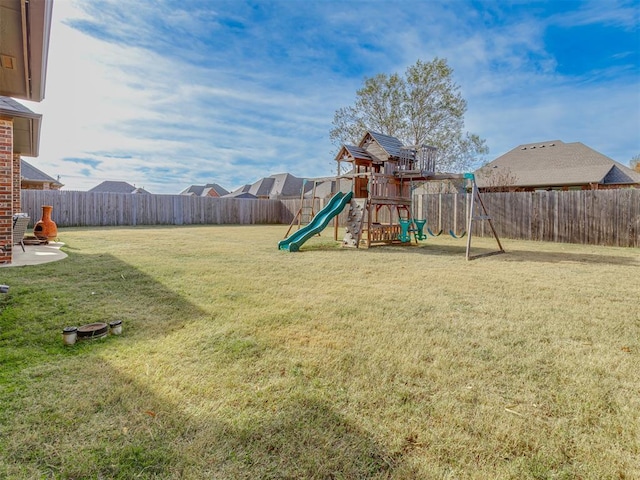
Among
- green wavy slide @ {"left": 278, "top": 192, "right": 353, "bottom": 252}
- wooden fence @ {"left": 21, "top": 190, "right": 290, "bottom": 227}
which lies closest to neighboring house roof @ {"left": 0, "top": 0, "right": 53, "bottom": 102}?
green wavy slide @ {"left": 278, "top": 192, "right": 353, "bottom": 252}

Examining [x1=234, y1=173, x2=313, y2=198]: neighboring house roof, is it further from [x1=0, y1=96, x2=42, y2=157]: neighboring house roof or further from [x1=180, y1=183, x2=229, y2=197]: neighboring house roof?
[x1=0, y1=96, x2=42, y2=157]: neighboring house roof

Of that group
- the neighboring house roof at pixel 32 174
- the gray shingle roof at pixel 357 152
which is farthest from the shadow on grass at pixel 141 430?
the neighboring house roof at pixel 32 174


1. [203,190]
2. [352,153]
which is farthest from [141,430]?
[203,190]

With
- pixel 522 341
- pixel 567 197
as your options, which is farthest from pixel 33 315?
pixel 567 197

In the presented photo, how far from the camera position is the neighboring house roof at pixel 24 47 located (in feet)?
9.04

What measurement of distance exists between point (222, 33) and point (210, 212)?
12.5 m

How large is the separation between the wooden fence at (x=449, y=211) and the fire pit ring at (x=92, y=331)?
37.7 ft

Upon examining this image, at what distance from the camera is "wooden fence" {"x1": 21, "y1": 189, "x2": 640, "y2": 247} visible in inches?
407

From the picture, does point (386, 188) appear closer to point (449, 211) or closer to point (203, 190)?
point (449, 211)

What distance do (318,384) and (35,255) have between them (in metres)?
7.50

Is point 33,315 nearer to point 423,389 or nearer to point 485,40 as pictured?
point 423,389

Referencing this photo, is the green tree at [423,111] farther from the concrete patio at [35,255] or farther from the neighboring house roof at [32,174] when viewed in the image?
the neighboring house roof at [32,174]

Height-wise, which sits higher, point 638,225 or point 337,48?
point 337,48

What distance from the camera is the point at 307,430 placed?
1.64m
